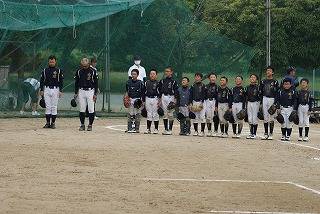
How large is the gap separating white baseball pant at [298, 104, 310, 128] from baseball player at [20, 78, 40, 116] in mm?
7837

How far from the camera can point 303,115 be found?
2186 cm

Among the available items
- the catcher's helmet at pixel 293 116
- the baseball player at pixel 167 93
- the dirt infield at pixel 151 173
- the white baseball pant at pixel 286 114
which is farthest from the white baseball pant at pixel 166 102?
the catcher's helmet at pixel 293 116

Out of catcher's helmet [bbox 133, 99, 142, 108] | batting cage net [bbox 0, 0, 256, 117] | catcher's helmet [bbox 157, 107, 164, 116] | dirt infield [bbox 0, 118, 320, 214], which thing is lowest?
dirt infield [bbox 0, 118, 320, 214]

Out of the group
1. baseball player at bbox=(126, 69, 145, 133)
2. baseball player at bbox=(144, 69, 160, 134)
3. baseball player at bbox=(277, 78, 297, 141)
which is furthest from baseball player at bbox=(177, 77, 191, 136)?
baseball player at bbox=(277, 78, 297, 141)

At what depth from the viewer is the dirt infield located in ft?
37.3

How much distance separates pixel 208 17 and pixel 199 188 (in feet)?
87.1

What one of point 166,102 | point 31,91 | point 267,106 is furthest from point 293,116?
point 31,91

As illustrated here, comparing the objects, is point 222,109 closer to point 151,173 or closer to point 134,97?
point 134,97

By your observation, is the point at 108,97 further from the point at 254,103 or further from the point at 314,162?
the point at 314,162

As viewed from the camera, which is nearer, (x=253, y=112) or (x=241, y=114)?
(x=241, y=114)

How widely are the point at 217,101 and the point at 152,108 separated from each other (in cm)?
157

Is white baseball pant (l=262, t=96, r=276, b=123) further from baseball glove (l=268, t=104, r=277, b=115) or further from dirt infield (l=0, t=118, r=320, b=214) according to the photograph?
dirt infield (l=0, t=118, r=320, b=214)

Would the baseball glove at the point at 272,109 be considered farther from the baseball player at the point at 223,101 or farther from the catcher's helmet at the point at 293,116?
the baseball player at the point at 223,101

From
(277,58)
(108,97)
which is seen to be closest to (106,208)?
(108,97)
